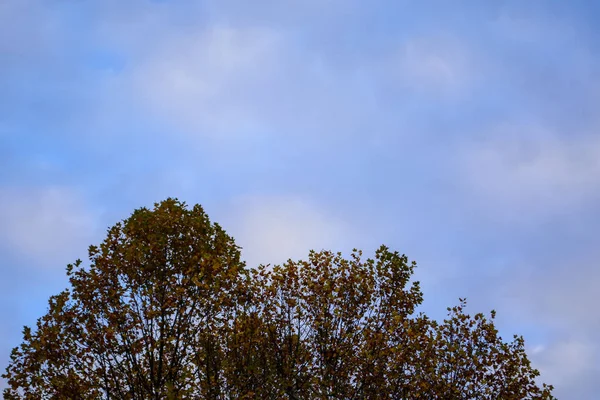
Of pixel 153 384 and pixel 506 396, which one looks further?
pixel 506 396

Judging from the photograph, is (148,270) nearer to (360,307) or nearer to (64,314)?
(64,314)

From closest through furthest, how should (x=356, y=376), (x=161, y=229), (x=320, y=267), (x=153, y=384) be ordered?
(x=153, y=384) < (x=161, y=229) < (x=356, y=376) < (x=320, y=267)

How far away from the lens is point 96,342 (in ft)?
62.4

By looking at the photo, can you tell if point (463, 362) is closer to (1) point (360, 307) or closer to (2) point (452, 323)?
(2) point (452, 323)

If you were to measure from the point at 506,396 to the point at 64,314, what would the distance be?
639 inches

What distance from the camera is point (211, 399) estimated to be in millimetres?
19703

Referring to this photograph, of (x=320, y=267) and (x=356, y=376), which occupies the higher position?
(x=320, y=267)

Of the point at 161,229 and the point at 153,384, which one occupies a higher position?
the point at 161,229

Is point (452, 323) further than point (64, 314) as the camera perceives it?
Yes

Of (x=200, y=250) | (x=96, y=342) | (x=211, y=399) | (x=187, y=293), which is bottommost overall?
(x=211, y=399)

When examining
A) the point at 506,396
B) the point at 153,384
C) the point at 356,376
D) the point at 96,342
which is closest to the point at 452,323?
the point at 506,396

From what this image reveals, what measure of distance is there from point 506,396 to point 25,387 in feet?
56.0

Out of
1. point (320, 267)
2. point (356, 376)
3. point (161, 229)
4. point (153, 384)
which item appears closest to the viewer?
point (153, 384)

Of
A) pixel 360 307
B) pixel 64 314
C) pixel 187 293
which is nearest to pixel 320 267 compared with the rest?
pixel 360 307
